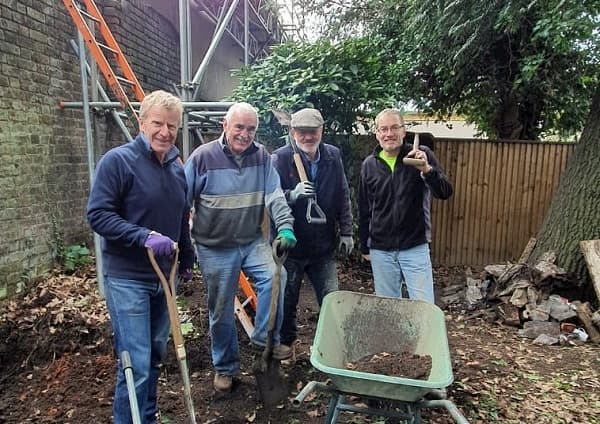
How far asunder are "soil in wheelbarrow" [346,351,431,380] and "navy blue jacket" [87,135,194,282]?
45.7 inches

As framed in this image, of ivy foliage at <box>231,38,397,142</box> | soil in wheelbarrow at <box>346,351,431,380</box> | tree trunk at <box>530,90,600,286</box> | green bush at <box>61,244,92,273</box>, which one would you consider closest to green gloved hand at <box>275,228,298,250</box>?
soil in wheelbarrow at <box>346,351,431,380</box>

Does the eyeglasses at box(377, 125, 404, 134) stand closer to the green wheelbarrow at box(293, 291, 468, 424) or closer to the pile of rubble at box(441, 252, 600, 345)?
the green wheelbarrow at box(293, 291, 468, 424)

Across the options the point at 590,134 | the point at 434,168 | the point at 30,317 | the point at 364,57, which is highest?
the point at 364,57

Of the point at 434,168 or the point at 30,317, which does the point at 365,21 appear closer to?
the point at 434,168

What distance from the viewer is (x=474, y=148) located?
6387mm

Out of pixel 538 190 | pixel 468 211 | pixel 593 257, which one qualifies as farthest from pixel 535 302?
pixel 538 190

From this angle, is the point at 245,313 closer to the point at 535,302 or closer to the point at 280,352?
the point at 280,352

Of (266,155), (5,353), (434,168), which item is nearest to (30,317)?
(5,353)

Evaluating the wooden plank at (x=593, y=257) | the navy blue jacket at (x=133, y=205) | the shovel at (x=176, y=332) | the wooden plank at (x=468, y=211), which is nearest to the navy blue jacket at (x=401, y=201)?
the navy blue jacket at (x=133, y=205)

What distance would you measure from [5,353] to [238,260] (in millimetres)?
2099

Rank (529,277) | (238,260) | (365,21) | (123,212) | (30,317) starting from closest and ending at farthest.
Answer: (123,212) < (238,260) < (30,317) < (529,277) < (365,21)

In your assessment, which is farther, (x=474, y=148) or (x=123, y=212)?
(x=474, y=148)

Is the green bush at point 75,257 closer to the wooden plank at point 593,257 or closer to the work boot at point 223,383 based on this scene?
the work boot at point 223,383

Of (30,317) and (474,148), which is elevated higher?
(474,148)
